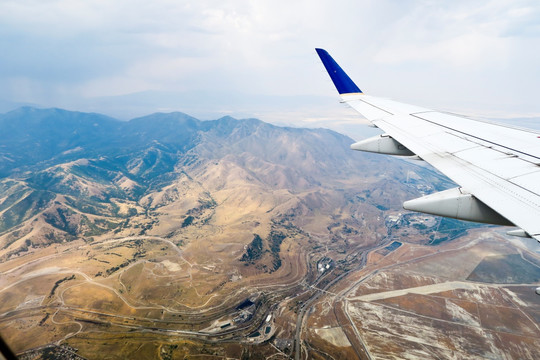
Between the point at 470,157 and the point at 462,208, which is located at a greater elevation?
the point at 470,157

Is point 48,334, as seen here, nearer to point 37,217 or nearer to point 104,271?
point 104,271

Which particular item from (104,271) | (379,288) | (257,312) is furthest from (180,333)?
(379,288)

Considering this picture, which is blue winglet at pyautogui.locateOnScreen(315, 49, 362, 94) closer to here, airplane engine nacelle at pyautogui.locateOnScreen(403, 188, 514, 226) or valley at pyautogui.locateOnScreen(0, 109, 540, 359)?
airplane engine nacelle at pyautogui.locateOnScreen(403, 188, 514, 226)

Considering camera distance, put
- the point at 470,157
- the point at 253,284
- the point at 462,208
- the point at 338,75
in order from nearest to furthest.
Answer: the point at 462,208
the point at 470,157
the point at 338,75
the point at 253,284

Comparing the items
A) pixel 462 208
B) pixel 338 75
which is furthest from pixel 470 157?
pixel 338 75

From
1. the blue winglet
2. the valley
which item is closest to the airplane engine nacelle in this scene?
the blue winglet

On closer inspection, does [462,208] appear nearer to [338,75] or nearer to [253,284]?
[338,75]

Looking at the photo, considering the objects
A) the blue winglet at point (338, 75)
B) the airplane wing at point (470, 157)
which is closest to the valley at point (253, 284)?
the blue winglet at point (338, 75)
